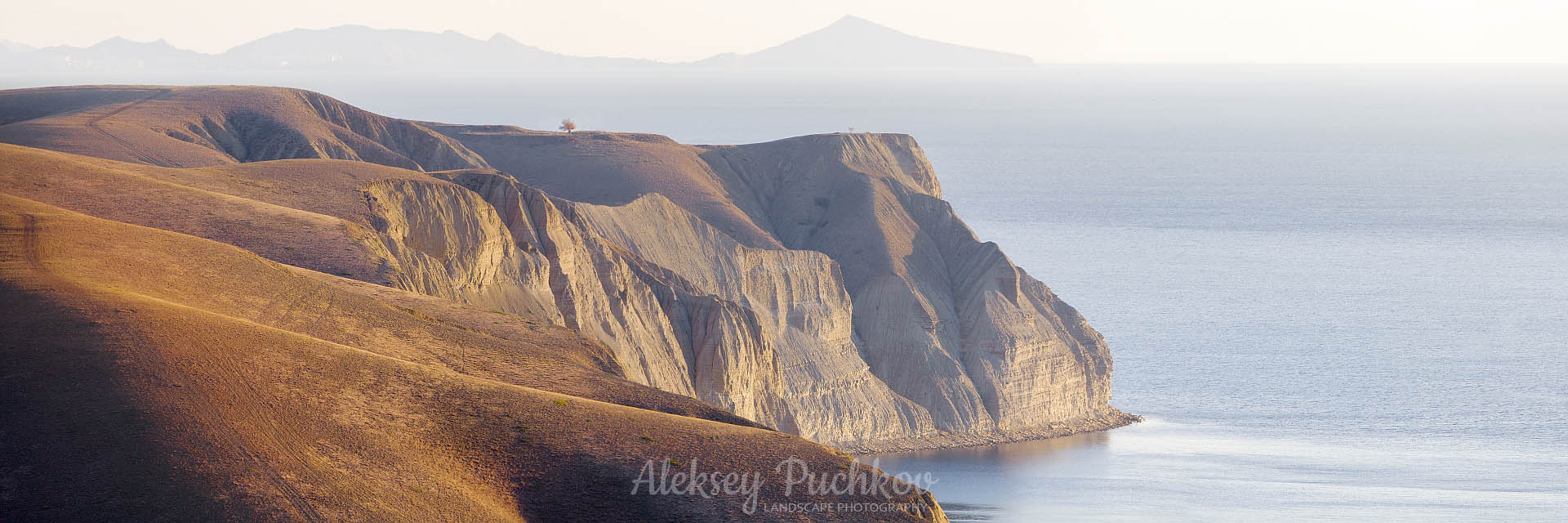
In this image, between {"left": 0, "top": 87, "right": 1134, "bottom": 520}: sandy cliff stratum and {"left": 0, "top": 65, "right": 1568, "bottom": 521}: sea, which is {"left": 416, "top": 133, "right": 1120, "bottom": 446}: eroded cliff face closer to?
{"left": 0, "top": 87, "right": 1134, "bottom": 520}: sandy cliff stratum

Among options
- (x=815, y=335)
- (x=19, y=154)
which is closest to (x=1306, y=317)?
(x=815, y=335)

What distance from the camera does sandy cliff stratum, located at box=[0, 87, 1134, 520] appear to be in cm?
2772

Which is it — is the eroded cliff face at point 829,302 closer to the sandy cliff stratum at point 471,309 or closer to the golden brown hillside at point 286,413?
the sandy cliff stratum at point 471,309

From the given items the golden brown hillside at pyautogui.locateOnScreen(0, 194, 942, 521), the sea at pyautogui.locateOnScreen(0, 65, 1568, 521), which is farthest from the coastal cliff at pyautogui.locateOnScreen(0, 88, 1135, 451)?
the golden brown hillside at pyautogui.locateOnScreen(0, 194, 942, 521)

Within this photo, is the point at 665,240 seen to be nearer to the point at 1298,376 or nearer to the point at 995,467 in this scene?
the point at 995,467

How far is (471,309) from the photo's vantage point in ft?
136

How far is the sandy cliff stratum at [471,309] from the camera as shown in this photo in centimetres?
2772

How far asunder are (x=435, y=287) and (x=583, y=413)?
17.0m

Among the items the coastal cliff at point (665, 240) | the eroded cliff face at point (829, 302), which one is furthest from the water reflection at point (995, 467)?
the eroded cliff face at point (829, 302)

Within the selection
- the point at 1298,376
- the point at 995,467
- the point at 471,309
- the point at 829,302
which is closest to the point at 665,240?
the point at 829,302

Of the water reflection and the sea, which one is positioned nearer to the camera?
the water reflection

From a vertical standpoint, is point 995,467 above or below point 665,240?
below

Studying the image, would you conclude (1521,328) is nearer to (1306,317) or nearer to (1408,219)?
(1306,317)

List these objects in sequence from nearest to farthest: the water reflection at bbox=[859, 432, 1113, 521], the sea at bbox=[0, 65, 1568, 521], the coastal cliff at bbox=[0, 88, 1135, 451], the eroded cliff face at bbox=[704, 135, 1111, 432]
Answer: the coastal cliff at bbox=[0, 88, 1135, 451]
the water reflection at bbox=[859, 432, 1113, 521]
the sea at bbox=[0, 65, 1568, 521]
the eroded cliff face at bbox=[704, 135, 1111, 432]
